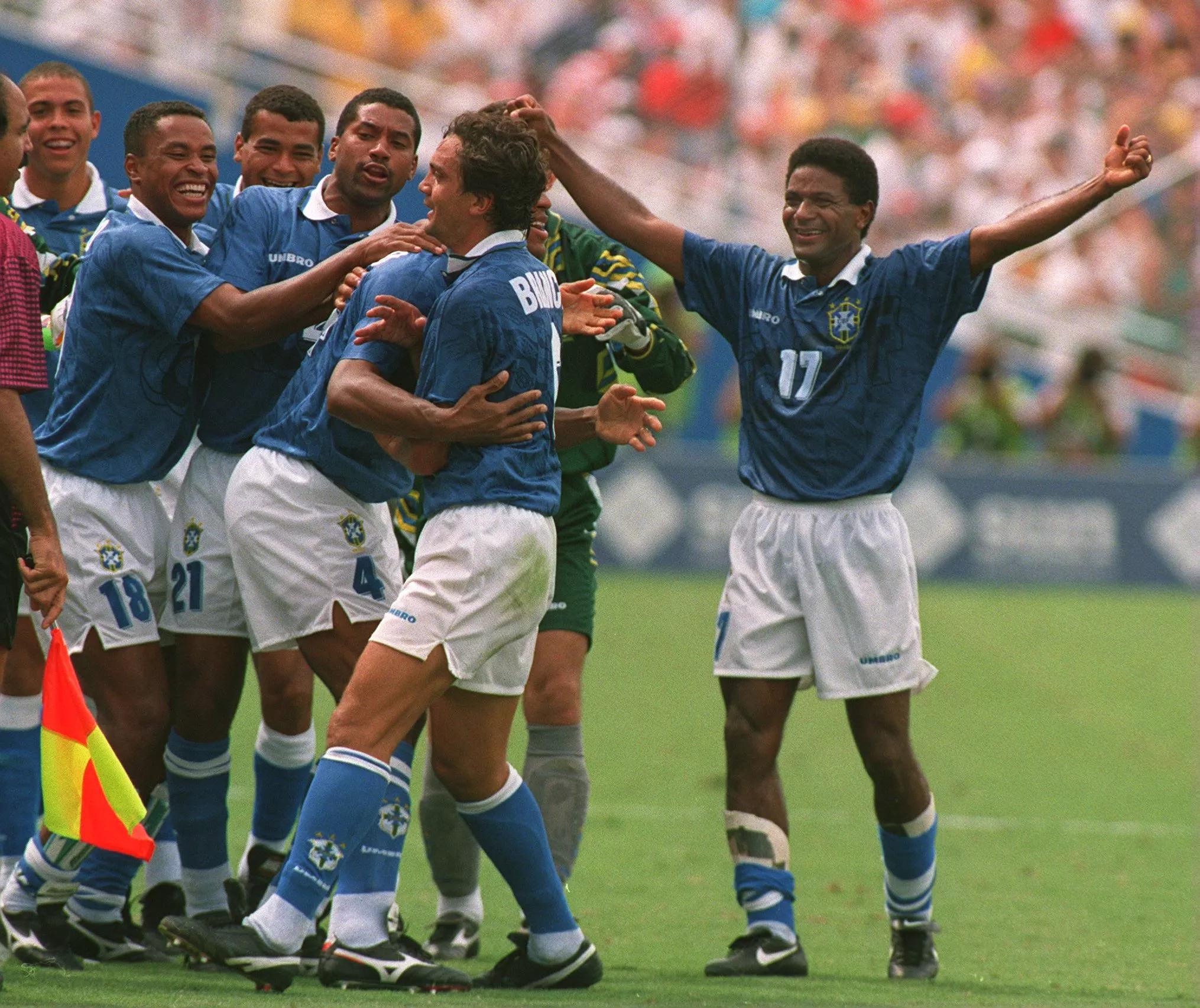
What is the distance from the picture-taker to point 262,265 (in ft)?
17.2

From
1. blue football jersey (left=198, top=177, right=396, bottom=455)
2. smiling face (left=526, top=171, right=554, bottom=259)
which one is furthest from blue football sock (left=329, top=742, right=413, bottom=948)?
smiling face (left=526, top=171, right=554, bottom=259)

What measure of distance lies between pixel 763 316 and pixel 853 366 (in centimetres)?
34

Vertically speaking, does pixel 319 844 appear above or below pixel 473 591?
below

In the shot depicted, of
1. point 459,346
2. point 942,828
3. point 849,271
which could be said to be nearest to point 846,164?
point 849,271

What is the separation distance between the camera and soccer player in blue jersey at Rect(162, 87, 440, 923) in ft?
17.2

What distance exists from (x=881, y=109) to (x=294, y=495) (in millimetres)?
15991

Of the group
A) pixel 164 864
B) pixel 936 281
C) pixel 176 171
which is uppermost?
pixel 176 171

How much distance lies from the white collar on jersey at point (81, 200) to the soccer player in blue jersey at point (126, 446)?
3.39 ft

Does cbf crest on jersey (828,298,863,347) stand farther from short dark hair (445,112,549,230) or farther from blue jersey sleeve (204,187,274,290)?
blue jersey sleeve (204,187,274,290)

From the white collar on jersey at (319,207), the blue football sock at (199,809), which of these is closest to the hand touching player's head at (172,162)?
the white collar on jersey at (319,207)

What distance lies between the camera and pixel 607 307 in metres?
5.16

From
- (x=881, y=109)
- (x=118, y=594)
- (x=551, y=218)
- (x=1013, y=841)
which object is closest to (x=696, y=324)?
(x=881, y=109)

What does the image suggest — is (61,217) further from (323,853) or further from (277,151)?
(323,853)

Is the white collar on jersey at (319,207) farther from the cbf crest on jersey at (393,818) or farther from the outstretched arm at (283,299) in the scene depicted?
the cbf crest on jersey at (393,818)
